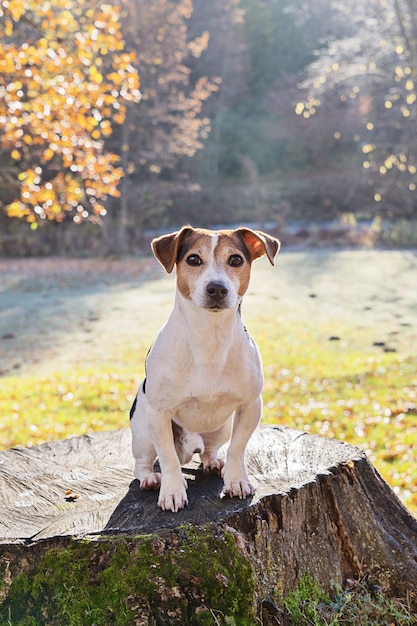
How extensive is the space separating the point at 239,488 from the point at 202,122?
23660 millimetres

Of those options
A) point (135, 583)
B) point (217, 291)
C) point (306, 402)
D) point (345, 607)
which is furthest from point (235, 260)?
point (306, 402)

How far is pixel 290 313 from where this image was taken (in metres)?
15.9

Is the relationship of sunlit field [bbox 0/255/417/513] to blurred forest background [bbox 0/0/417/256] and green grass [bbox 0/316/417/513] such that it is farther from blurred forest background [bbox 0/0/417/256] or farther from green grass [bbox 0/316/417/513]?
blurred forest background [bbox 0/0/417/256]

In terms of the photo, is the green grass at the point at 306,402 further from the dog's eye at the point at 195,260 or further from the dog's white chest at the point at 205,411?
the dog's eye at the point at 195,260

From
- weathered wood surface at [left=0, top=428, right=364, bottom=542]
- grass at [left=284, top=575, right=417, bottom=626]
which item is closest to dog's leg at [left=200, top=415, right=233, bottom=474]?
weathered wood surface at [left=0, top=428, right=364, bottom=542]

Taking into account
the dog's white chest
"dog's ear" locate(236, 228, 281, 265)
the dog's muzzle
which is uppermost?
"dog's ear" locate(236, 228, 281, 265)

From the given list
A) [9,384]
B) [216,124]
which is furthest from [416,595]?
[216,124]

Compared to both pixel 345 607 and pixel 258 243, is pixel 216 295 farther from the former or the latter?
pixel 345 607

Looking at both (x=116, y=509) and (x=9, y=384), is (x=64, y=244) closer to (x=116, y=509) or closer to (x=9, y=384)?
(x=9, y=384)

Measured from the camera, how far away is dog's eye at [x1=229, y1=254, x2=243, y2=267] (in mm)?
2674

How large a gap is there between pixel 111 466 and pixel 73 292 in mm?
15966

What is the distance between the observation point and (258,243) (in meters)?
2.82

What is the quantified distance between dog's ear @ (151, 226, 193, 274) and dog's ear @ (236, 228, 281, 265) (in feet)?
0.81

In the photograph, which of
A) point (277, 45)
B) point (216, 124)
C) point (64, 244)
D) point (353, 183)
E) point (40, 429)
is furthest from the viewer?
point (277, 45)
